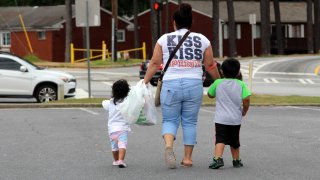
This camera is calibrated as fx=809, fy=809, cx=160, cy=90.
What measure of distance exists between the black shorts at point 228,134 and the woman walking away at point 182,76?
0.30 m

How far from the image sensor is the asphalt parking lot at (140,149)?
Result: 30.1ft

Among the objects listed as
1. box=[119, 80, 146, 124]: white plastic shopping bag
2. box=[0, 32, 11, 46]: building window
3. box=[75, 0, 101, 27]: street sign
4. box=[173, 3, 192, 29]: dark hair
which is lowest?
box=[119, 80, 146, 124]: white plastic shopping bag

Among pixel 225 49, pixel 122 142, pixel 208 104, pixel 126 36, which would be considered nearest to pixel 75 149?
pixel 122 142

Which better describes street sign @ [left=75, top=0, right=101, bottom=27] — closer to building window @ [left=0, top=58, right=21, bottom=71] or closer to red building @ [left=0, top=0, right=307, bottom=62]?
building window @ [left=0, top=58, right=21, bottom=71]

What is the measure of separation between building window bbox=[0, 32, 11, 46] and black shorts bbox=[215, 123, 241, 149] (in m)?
56.3

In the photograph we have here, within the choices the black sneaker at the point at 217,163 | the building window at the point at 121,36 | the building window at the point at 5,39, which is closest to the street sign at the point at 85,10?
the black sneaker at the point at 217,163

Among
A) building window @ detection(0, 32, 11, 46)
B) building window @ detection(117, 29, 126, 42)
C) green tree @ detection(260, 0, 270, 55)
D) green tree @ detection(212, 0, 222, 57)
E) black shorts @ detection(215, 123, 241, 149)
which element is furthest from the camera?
building window @ detection(117, 29, 126, 42)

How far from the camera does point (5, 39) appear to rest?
64500 millimetres

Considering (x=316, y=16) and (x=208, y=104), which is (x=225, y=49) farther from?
(x=208, y=104)

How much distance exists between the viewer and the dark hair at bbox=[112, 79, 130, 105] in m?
9.71

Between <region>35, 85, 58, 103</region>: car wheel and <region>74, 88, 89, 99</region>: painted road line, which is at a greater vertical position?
<region>35, 85, 58, 103</region>: car wheel

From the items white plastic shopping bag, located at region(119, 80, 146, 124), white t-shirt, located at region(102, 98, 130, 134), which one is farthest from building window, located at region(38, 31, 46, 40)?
white plastic shopping bag, located at region(119, 80, 146, 124)

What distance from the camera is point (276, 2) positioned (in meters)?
67.6

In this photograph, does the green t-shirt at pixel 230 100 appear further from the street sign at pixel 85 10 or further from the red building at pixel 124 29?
the red building at pixel 124 29
